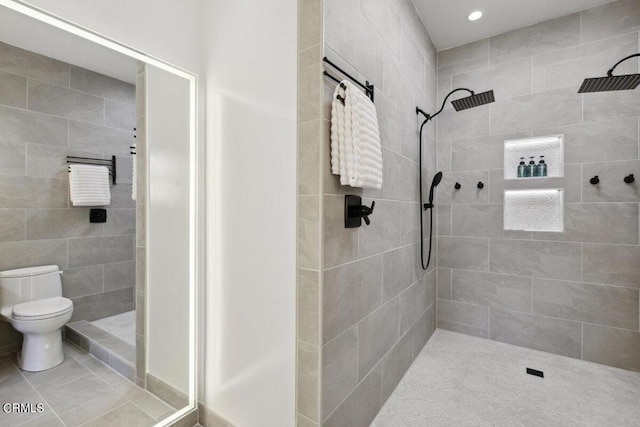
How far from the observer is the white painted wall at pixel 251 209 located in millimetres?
1297

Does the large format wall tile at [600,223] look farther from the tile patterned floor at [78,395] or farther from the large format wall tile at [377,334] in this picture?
the tile patterned floor at [78,395]

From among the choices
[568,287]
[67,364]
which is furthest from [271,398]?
[568,287]

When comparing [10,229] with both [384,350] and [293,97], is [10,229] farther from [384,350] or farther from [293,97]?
[384,350]

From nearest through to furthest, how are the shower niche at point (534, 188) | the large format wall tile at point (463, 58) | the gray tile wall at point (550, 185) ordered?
the gray tile wall at point (550, 185) → the shower niche at point (534, 188) → the large format wall tile at point (463, 58)

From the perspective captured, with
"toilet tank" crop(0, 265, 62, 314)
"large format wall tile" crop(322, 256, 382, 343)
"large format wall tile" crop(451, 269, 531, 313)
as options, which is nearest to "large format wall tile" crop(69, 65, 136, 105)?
"toilet tank" crop(0, 265, 62, 314)

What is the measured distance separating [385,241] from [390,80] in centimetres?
100

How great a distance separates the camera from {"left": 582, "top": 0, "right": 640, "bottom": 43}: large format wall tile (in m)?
2.11

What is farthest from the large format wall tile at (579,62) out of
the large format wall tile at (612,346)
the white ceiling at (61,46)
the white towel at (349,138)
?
the white ceiling at (61,46)

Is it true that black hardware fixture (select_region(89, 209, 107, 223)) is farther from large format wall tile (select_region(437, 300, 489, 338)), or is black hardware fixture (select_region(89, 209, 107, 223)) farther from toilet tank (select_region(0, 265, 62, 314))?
large format wall tile (select_region(437, 300, 489, 338))

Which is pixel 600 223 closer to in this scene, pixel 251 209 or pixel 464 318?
pixel 464 318

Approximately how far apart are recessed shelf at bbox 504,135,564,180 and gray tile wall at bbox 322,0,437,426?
2.28 ft

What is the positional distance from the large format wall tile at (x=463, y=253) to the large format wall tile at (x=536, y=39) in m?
1.59

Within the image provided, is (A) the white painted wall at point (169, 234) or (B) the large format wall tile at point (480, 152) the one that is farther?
(B) the large format wall tile at point (480, 152)

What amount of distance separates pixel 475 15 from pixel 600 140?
1327 mm
